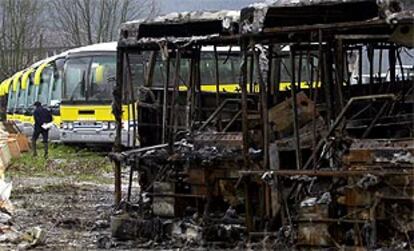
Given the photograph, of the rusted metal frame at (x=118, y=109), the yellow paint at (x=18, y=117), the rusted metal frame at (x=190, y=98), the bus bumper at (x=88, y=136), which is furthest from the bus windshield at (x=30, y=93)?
Result: the rusted metal frame at (x=118, y=109)

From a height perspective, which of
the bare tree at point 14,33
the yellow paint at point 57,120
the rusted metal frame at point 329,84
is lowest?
the yellow paint at point 57,120

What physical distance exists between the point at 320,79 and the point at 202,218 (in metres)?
2.48

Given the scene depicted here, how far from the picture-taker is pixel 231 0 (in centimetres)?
4278

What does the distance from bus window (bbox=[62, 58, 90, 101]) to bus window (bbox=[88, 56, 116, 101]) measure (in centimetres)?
26

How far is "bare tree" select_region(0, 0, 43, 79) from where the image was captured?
59188mm

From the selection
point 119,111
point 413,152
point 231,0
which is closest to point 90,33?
point 231,0

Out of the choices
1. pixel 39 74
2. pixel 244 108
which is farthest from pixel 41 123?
pixel 244 108

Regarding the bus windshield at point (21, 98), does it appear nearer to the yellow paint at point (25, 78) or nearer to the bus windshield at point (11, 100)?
the yellow paint at point (25, 78)

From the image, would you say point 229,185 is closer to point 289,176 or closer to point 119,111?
point 289,176

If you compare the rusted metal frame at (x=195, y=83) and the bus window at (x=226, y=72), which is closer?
the rusted metal frame at (x=195, y=83)

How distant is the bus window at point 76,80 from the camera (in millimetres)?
26891

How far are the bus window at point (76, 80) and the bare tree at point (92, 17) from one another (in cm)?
2904

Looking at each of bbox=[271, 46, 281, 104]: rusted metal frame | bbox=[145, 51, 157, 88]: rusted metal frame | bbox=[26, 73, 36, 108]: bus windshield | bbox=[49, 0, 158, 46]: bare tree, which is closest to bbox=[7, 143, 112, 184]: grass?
bbox=[145, 51, 157, 88]: rusted metal frame

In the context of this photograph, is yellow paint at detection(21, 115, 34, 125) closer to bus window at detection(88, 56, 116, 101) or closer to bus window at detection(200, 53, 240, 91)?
bus window at detection(88, 56, 116, 101)
